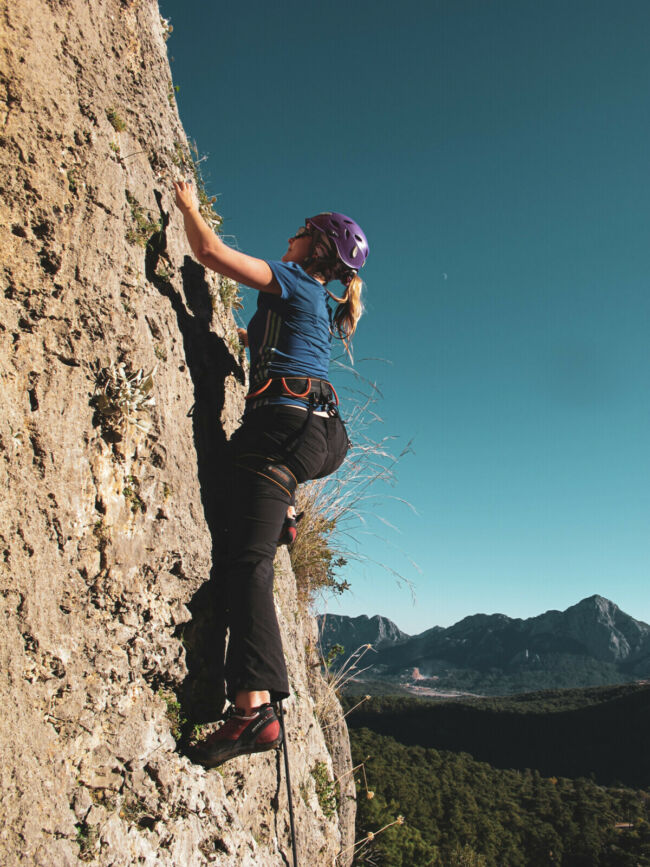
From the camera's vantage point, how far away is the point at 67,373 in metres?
2.17

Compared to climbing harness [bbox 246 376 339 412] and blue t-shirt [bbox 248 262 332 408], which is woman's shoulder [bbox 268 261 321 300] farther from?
climbing harness [bbox 246 376 339 412]

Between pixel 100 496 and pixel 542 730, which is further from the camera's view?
pixel 542 730

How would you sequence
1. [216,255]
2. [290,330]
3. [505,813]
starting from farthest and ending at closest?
[505,813], [290,330], [216,255]

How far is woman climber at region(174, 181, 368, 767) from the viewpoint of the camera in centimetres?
230

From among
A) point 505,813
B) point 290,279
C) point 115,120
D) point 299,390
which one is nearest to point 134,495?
point 299,390

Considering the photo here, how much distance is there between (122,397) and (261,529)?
89 centimetres

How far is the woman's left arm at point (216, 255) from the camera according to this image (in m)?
2.51

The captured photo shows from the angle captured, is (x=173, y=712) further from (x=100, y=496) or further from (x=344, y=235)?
(x=344, y=235)

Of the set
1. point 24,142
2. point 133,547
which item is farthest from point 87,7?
point 133,547

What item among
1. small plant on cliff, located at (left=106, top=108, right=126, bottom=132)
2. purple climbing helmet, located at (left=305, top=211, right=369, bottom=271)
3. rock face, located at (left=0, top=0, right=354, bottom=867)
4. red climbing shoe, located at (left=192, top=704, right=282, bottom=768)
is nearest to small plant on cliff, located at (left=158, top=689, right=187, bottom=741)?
rock face, located at (left=0, top=0, right=354, bottom=867)

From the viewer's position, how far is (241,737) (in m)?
2.24

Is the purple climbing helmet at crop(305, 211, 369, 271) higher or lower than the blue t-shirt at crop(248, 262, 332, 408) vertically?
higher

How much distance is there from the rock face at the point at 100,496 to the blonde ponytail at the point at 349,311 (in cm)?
98

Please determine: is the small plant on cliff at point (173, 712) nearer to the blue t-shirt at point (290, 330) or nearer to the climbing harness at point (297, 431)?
the climbing harness at point (297, 431)
